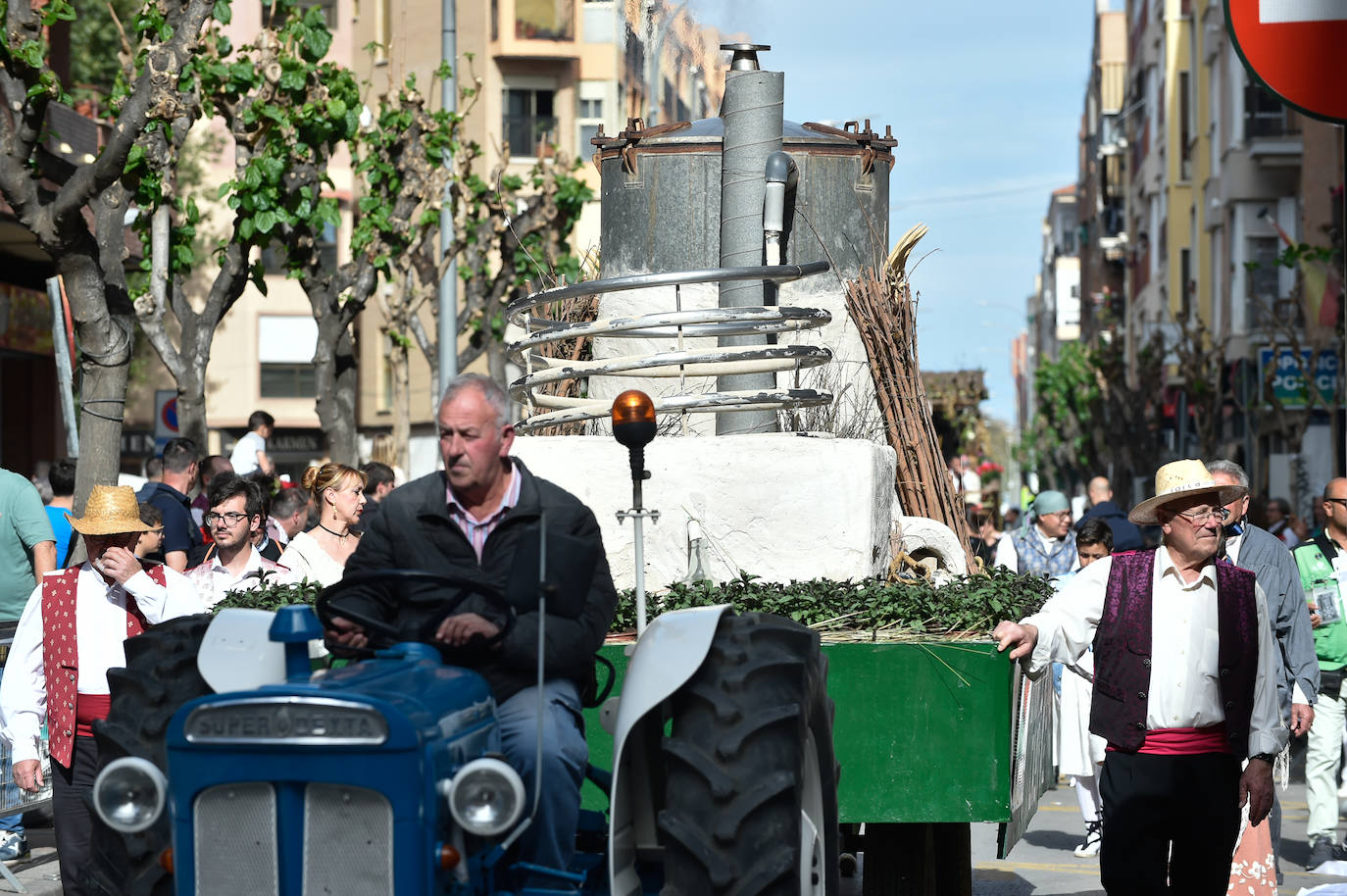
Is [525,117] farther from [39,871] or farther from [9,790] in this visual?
[9,790]

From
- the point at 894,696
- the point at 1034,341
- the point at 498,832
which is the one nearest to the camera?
the point at 498,832

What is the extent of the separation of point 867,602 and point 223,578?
3.42m

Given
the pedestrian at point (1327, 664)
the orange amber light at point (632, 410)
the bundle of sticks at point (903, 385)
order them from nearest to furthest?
the orange amber light at point (632, 410), the bundle of sticks at point (903, 385), the pedestrian at point (1327, 664)

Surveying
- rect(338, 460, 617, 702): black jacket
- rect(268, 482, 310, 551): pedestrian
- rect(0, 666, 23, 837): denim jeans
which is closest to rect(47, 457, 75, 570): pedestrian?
rect(268, 482, 310, 551): pedestrian

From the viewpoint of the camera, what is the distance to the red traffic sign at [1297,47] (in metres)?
7.21

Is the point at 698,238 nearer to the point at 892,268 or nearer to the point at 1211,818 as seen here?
the point at 892,268

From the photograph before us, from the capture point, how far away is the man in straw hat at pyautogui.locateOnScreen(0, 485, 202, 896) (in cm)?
820

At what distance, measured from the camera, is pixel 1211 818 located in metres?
7.02

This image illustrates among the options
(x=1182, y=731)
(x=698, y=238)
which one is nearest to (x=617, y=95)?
(x=698, y=238)

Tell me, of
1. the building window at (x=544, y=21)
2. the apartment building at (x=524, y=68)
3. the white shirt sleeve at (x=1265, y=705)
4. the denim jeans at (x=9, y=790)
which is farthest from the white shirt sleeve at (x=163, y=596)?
the building window at (x=544, y=21)

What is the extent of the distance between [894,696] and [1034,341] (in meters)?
176

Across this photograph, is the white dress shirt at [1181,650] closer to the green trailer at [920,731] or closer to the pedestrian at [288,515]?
the green trailer at [920,731]

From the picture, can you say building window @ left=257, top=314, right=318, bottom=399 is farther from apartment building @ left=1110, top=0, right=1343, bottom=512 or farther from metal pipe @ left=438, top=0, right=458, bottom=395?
metal pipe @ left=438, top=0, right=458, bottom=395

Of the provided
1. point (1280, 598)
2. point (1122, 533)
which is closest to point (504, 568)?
point (1280, 598)
